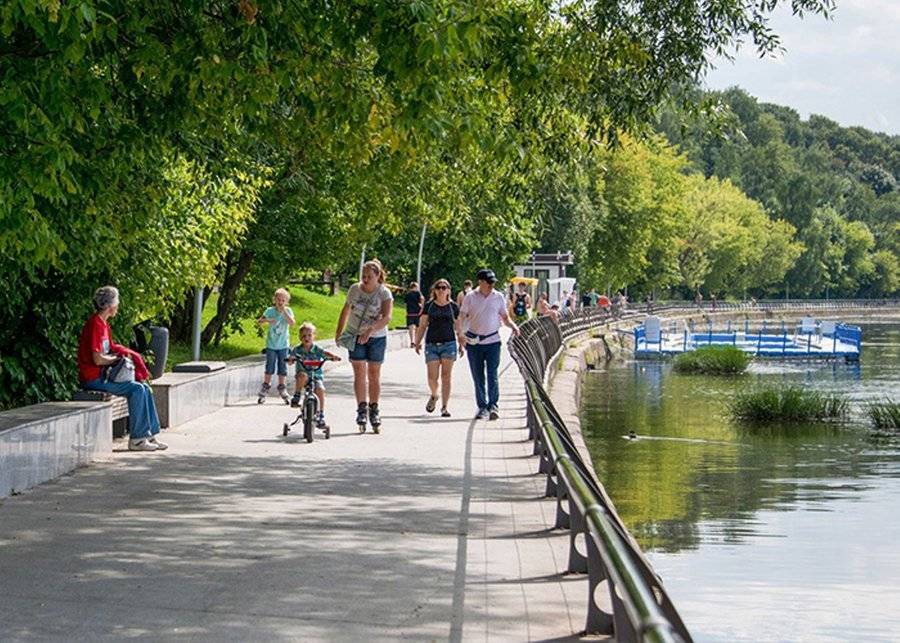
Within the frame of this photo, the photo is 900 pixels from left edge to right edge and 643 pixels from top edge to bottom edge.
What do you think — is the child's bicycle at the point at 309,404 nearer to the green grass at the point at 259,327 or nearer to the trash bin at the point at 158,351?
the trash bin at the point at 158,351

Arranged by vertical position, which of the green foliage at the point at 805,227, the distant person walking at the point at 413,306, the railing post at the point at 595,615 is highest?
the green foliage at the point at 805,227

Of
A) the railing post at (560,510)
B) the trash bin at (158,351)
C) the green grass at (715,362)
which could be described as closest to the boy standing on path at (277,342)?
the trash bin at (158,351)

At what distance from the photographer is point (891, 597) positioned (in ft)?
45.1

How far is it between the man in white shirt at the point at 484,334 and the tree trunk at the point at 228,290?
11808mm

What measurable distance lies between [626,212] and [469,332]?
76.5m

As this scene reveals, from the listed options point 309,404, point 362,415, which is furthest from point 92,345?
point 362,415

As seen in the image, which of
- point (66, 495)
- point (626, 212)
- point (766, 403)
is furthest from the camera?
point (626, 212)

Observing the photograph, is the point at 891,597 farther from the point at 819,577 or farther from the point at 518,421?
the point at 518,421

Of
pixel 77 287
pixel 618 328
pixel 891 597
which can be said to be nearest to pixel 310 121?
pixel 77 287

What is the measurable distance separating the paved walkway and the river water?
67.9 inches

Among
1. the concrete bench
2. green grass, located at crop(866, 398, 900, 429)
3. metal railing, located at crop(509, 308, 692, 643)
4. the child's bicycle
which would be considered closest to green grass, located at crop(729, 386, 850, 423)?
green grass, located at crop(866, 398, 900, 429)

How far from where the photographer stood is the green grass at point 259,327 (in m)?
30.6

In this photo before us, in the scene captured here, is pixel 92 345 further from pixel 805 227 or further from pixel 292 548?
pixel 805 227

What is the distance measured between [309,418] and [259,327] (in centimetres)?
1459
